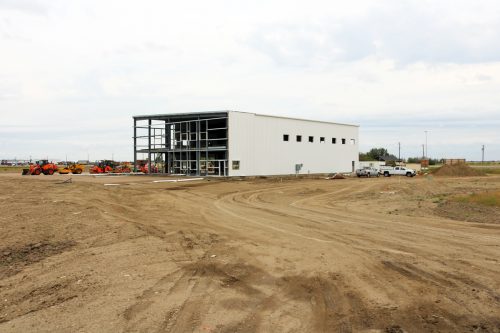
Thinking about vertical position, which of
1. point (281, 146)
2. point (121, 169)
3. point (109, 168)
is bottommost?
point (121, 169)

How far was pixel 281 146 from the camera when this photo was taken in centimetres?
5747

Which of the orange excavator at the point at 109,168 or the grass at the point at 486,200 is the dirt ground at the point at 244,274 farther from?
the orange excavator at the point at 109,168

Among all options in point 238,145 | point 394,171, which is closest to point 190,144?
point 238,145

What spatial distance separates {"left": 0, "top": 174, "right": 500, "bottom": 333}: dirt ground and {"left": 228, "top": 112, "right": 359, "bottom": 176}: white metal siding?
35320mm

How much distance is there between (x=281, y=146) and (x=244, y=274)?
4903 cm

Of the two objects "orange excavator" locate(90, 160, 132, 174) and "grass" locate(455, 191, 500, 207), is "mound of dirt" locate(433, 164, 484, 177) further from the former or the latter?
"orange excavator" locate(90, 160, 132, 174)

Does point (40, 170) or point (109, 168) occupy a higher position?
point (109, 168)

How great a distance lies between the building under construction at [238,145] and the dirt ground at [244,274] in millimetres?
34977

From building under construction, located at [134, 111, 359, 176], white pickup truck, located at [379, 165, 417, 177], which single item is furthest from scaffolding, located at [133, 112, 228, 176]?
white pickup truck, located at [379, 165, 417, 177]

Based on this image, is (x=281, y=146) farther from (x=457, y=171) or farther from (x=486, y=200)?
(x=486, y=200)

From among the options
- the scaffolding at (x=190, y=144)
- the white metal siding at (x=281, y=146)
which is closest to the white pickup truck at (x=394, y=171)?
the white metal siding at (x=281, y=146)

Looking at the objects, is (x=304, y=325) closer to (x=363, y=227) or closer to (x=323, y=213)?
(x=363, y=227)

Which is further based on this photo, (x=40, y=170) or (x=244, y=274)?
(x=40, y=170)

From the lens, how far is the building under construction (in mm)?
52250
